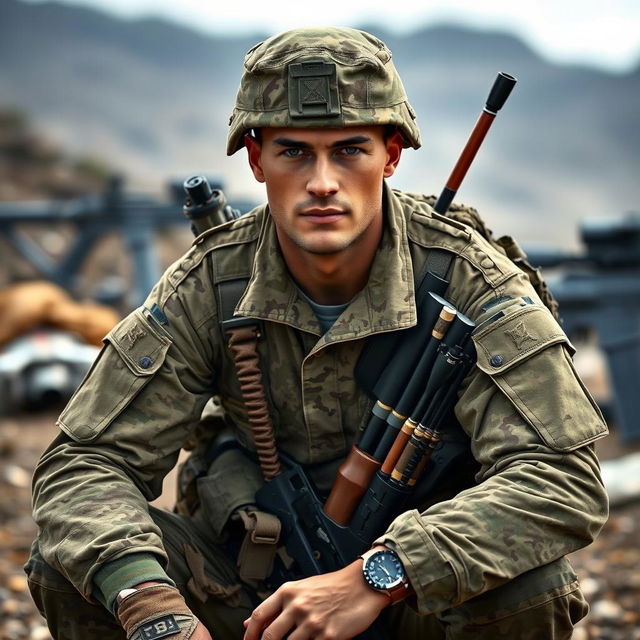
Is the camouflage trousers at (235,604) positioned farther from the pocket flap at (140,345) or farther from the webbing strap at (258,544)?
the pocket flap at (140,345)

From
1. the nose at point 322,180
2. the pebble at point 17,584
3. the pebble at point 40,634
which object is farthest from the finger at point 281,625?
the pebble at point 17,584

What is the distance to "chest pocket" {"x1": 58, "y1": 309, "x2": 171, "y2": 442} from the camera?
3.33 metres

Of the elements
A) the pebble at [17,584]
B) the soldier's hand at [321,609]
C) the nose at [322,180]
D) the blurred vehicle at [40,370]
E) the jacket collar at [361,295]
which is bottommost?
the blurred vehicle at [40,370]

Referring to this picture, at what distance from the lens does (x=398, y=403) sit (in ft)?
11.0

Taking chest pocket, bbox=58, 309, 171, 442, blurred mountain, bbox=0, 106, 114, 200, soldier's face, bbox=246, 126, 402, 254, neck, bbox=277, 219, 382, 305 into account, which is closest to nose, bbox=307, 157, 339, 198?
soldier's face, bbox=246, 126, 402, 254

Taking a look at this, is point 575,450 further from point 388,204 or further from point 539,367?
point 388,204

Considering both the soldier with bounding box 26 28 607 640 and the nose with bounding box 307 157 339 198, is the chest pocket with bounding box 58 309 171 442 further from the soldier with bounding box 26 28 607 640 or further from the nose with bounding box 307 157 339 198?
the nose with bounding box 307 157 339 198

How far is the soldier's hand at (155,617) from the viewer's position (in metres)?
2.98

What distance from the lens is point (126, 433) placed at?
3.32m

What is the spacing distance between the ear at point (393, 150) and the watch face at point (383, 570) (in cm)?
115

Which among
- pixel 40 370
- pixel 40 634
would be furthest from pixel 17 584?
pixel 40 370

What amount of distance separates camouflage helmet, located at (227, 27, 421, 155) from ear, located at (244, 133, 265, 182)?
0.34 ft

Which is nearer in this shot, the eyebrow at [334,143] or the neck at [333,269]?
the eyebrow at [334,143]

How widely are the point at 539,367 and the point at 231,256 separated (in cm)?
105
